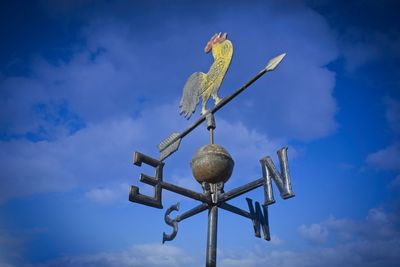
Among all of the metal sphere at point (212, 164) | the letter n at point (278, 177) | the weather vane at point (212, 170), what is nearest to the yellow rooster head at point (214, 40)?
the weather vane at point (212, 170)

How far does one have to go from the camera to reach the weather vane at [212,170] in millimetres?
2961

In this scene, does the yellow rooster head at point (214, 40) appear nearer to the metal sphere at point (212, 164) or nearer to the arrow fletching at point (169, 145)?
the arrow fletching at point (169, 145)

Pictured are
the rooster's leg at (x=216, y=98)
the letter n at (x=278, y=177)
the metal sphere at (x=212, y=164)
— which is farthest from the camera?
the rooster's leg at (x=216, y=98)

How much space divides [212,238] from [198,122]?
1.56m

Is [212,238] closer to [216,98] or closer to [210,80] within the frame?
[216,98]

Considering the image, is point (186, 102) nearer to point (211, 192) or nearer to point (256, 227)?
point (211, 192)

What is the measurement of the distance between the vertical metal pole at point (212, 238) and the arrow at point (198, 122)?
3.83 feet

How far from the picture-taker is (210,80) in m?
4.30

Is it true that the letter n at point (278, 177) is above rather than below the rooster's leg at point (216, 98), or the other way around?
below

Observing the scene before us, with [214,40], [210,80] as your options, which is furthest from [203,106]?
[214,40]

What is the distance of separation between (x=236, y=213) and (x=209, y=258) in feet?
2.27

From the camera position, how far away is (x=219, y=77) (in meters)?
4.17

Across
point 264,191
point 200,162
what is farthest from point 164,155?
point 264,191

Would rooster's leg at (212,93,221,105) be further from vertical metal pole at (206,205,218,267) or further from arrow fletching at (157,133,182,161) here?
vertical metal pole at (206,205,218,267)
